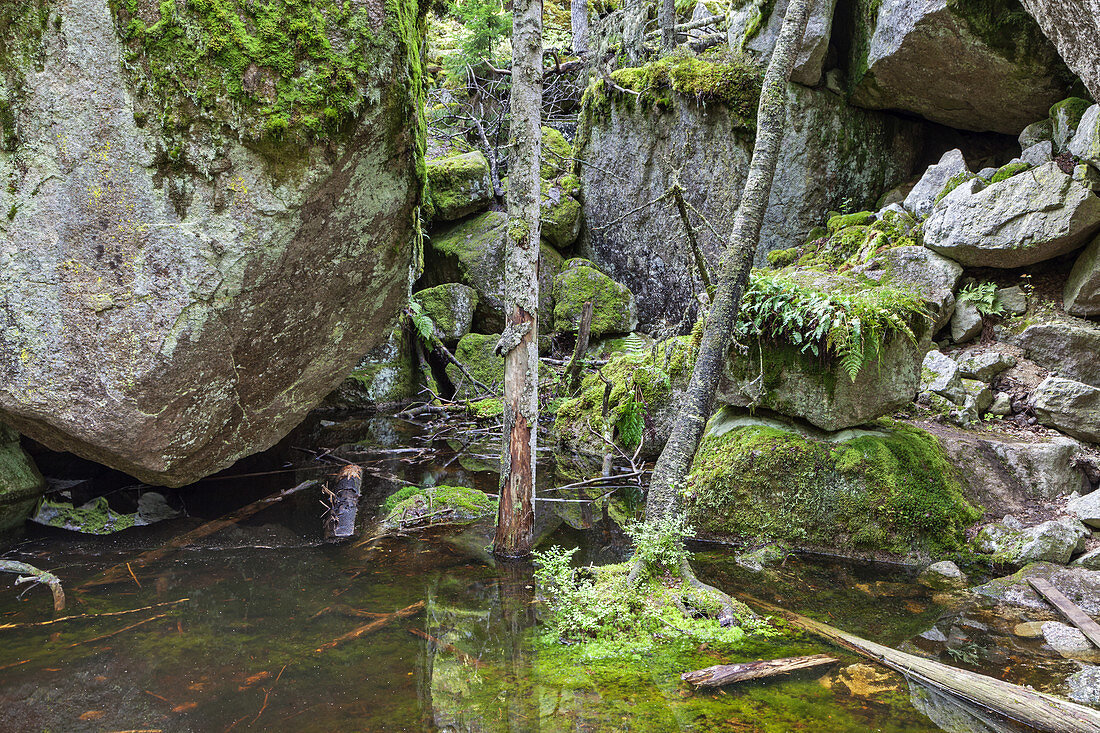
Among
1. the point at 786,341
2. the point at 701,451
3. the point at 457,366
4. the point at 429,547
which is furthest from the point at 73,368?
the point at 457,366

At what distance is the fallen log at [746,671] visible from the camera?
3.47 m

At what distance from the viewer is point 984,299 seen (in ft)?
24.7

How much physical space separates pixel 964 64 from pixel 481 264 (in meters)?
7.97

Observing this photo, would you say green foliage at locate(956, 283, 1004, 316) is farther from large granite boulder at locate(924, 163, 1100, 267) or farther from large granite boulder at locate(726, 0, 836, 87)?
large granite boulder at locate(726, 0, 836, 87)

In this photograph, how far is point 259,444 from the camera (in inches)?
231

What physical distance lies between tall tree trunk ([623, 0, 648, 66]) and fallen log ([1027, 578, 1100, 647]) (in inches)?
460

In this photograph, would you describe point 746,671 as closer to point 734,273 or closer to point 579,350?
point 734,273

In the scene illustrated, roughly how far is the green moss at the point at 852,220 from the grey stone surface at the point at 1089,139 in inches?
103

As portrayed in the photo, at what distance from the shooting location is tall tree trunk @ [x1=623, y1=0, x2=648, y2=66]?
43.2 ft

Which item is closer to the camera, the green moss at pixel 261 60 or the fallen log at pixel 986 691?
the fallen log at pixel 986 691

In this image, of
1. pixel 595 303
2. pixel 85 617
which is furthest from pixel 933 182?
pixel 85 617

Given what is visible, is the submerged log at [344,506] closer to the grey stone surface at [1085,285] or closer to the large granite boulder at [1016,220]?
the large granite boulder at [1016,220]

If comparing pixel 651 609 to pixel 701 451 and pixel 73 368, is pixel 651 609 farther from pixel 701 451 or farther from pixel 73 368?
pixel 73 368

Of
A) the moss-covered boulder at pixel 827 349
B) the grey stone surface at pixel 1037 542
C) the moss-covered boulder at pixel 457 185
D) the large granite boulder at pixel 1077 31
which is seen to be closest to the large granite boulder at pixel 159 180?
the moss-covered boulder at pixel 827 349
